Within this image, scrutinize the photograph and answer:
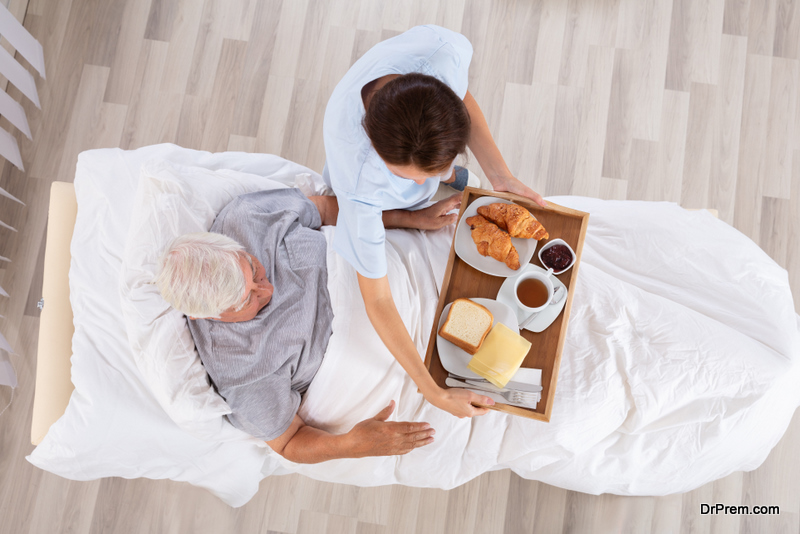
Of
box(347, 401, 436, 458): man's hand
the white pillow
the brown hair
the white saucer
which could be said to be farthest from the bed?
the brown hair

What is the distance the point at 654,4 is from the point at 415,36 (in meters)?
1.57

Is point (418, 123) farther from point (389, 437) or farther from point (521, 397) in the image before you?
point (389, 437)

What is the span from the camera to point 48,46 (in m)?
2.20

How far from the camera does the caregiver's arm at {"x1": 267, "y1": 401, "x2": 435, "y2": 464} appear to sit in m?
1.29

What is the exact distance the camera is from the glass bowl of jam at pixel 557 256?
4.14 ft

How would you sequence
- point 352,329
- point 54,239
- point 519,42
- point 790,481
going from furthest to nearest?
point 519,42
point 790,481
point 54,239
point 352,329

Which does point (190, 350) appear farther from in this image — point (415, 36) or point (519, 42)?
point (519, 42)

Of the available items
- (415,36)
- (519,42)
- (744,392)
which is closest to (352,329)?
(415,36)

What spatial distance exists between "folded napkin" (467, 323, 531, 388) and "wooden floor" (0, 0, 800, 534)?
42.5 inches

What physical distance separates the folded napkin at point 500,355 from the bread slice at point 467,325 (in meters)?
0.02

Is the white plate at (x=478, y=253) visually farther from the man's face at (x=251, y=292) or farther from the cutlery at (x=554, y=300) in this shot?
the man's face at (x=251, y=292)

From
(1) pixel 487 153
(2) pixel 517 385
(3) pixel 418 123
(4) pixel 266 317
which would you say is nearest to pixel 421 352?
(2) pixel 517 385

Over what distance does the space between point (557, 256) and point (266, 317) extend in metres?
0.78

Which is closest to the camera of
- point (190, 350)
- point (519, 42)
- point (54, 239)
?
point (190, 350)
